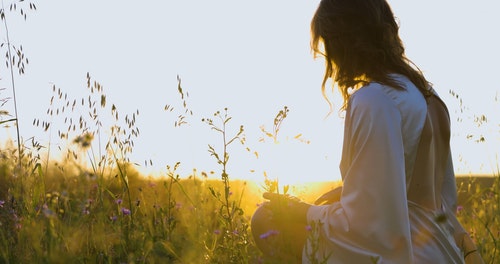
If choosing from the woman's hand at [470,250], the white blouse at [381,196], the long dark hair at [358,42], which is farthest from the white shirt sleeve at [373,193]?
the woman's hand at [470,250]

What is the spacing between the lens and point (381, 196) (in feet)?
7.31

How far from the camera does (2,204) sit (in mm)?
3105

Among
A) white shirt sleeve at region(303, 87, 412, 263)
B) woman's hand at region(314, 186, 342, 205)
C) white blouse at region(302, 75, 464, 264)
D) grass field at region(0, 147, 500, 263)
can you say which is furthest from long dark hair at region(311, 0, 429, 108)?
grass field at region(0, 147, 500, 263)

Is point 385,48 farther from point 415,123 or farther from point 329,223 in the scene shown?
point 329,223

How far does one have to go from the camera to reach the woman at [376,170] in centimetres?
224

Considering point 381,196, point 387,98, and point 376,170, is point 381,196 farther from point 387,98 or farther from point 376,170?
point 387,98

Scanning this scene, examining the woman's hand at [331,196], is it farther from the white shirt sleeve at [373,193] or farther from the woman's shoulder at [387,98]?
the woman's shoulder at [387,98]

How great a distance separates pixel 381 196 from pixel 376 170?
9 cm

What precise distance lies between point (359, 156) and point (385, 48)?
0.57 meters

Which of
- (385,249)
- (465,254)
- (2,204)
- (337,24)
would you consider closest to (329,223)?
(385,249)

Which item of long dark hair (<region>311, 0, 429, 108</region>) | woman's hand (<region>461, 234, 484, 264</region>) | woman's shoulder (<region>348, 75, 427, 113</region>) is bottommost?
woman's hand (<region>461, 234, 484, 264</region>)

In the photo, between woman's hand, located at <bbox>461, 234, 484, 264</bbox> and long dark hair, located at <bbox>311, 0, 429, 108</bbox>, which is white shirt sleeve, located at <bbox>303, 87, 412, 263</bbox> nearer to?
long dark hair, located at <bbox>311, 0, 429, 108</bbox>

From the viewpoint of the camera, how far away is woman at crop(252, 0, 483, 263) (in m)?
2.24

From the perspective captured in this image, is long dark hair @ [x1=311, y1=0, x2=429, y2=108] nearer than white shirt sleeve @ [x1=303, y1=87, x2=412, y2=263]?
No
